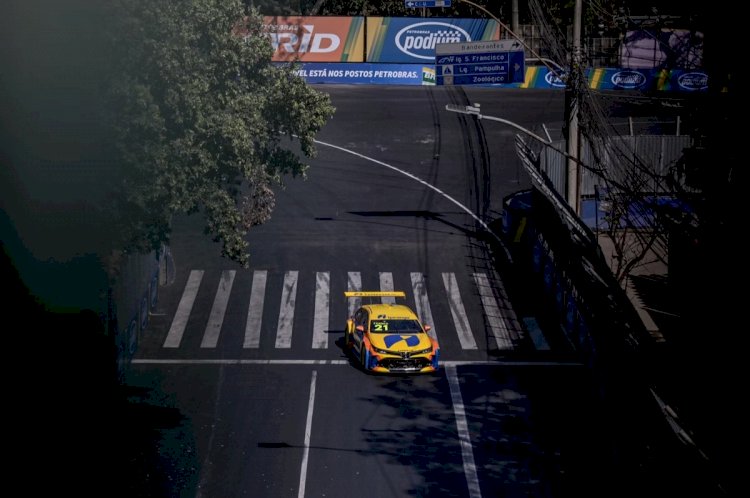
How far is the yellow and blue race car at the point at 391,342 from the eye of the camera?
81.7ft

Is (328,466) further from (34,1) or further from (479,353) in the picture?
(34,1)

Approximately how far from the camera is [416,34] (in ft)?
173

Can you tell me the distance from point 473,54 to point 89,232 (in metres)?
13.4

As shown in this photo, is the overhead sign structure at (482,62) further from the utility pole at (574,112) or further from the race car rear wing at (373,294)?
the race car rear wing at (373,294)

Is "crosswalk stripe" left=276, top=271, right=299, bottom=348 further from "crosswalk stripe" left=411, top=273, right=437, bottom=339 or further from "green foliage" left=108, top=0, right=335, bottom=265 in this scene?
"green foliage" left=108, top=0, right=335, bottom=265

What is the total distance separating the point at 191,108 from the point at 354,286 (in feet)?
41.2

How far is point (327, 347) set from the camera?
27.5 meters

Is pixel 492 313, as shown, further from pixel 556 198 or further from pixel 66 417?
pixel 66 417

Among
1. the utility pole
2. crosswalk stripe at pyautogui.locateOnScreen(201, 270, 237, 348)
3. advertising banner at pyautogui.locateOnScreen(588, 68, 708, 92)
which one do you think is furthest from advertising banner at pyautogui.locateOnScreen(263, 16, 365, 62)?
the utility pole

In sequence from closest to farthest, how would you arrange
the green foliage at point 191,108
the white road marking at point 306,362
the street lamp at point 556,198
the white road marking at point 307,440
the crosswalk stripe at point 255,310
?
1. the white road marking at point 307,440
2. the green foliage at point 191,108
3. the street lamp at point 556,198
4. the white road marking at point 306,362
5. the crosswalk stripe at point 255,310

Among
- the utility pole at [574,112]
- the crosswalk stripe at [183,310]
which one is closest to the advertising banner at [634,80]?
the utility pole at [574,112]

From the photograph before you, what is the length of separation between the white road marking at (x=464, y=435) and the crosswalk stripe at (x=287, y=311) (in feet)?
16.7

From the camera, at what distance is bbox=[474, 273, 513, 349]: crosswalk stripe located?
92.2 ft

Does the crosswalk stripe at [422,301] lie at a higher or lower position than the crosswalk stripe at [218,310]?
lower
